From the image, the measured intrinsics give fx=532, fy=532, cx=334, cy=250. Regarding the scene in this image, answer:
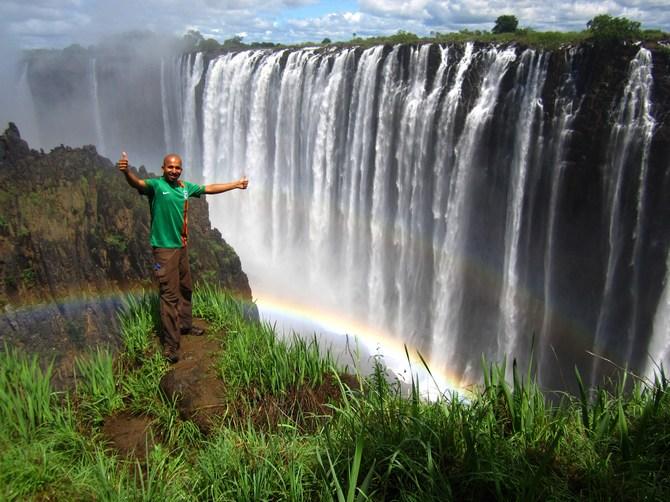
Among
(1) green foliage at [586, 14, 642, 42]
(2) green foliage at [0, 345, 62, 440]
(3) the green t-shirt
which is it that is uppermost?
(1) green foliage at [586, 14, 642, 42]

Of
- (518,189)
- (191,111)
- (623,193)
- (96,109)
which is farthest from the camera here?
(96,109)

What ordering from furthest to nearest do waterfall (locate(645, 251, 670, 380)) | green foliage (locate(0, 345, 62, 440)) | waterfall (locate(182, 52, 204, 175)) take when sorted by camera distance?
waterfall (locate(182, 52, 204, 175)) < waterfall (locate(645, 251, 670, 380)) < green foliage (locate(0, 345, 62, 440))

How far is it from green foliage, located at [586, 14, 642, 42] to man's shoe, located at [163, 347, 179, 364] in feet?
30.6

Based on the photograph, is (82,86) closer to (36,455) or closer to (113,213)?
(113,213)

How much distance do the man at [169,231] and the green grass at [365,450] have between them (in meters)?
0.55

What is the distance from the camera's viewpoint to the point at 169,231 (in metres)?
3.68

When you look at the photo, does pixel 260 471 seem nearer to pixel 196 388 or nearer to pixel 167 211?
pixel 196 388

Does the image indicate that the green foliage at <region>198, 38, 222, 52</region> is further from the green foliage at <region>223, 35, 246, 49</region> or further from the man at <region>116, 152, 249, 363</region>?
the man at <region>116, 152, 249, 363</region>

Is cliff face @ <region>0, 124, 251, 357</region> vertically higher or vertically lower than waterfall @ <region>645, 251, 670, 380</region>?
higher

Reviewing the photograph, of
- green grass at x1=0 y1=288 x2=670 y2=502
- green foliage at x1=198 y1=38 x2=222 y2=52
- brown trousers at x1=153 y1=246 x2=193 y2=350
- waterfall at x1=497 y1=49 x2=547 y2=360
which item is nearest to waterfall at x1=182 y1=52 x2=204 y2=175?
green foliage at x1=198 y1=38 x2=222 y2=52

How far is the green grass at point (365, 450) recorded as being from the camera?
6.93ft

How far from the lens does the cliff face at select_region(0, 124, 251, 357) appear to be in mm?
4262

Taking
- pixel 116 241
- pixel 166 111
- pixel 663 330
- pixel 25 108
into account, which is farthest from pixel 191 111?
pixel 663 330

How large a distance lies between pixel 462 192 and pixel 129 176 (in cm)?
951
